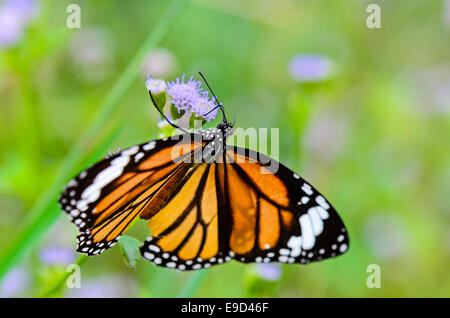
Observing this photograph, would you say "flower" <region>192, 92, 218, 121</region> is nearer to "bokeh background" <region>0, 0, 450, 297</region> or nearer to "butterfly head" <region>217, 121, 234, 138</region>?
"butterfly head" <region>217, 121, 234, 138</region>

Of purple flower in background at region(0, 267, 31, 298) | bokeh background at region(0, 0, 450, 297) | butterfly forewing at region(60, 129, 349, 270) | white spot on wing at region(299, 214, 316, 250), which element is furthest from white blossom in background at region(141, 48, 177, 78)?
white spot on wing at region(299, 214, 316, 250)


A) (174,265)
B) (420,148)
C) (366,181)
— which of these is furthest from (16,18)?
(420,148)

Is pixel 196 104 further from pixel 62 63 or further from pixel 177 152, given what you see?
Answer: pixel 62 63

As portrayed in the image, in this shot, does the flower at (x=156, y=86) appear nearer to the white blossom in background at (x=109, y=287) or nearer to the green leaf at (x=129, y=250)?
the green leaf at (x=129, y=250)

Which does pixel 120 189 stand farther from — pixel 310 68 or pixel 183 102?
pixel 310 68

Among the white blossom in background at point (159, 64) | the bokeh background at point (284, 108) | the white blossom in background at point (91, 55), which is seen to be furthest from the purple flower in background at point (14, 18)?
the white blossom in background at point (159, 64)
